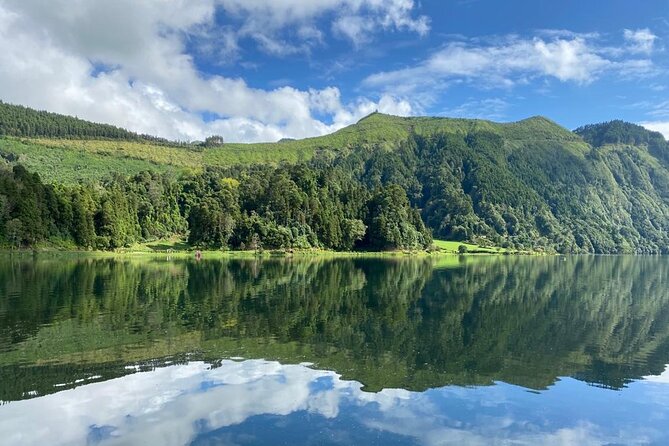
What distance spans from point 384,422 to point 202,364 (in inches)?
480

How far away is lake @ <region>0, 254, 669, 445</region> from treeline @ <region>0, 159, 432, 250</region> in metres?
95.7

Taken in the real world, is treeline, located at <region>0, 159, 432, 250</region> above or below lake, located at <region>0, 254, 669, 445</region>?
above

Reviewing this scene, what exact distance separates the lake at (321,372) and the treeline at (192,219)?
95739mm

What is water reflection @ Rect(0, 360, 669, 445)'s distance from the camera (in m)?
18.5

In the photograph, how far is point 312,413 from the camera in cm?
2073

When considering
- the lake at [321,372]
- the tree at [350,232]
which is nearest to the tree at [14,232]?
the lake at [321,372]

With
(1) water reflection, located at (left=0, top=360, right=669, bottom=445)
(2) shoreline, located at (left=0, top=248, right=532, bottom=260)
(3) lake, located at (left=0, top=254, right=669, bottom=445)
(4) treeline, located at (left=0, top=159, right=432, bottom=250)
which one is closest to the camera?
(1) water reflection, located at (left=0, top=360, right=669, bottom=445)

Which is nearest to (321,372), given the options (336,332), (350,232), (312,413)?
(312,413)

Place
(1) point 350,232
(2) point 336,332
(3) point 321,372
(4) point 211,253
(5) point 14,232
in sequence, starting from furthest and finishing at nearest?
1. (1) point 350,232
2. (4) point 211,253
3. (5) point 14,232
4. (2) point 336,332
5. (3) point 321,372

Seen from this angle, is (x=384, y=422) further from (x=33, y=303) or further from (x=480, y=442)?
(x=33, y=303)

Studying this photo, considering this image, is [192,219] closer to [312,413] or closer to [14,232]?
[14,232]

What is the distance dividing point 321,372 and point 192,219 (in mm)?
155319

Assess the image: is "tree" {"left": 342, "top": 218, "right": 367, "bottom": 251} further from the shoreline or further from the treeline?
the shoreline

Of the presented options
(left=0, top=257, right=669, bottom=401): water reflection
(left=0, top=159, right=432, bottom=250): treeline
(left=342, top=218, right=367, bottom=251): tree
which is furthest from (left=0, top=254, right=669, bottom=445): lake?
(left=342, top=218, right=367, bottom=251): tree
